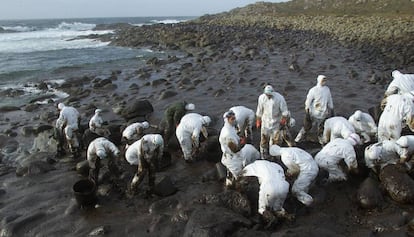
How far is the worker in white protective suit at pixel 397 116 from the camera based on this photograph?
959 cm

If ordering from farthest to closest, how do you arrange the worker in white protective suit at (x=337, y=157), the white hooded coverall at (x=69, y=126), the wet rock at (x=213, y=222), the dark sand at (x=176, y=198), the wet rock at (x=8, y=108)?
the wet rock at (x=8, y=108), the white hooded coverall at (x=69, y=126), the worker in white protective suit at (x=337, y=157), the dark sand at (x=176, y=198), the wet rock at (x=213, y=222)

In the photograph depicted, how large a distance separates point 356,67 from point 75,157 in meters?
18.9

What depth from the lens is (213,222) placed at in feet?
24.2

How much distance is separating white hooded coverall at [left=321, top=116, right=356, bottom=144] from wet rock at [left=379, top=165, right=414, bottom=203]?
1590mm

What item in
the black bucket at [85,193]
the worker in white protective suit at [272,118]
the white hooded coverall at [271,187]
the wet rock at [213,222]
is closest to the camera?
the wet rock at [213,222]

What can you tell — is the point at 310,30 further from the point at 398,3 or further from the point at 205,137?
the point at 205,137

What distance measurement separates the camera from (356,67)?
23812 millimetres

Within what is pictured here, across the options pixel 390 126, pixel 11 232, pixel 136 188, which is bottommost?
pixel 11 232

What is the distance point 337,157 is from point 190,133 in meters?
4.45

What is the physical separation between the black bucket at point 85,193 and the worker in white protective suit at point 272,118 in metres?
5.01

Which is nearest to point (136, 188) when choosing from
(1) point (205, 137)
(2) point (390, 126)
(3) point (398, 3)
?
(1) point (205, 137)

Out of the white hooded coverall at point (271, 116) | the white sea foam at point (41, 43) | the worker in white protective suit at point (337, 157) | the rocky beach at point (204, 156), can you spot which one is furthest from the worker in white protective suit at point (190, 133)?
the white sea foam at point (41, 43)

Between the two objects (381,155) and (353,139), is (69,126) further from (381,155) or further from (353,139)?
(381,155)

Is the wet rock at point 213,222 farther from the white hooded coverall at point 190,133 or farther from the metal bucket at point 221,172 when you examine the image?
the white hooded coverall at point 190,133
